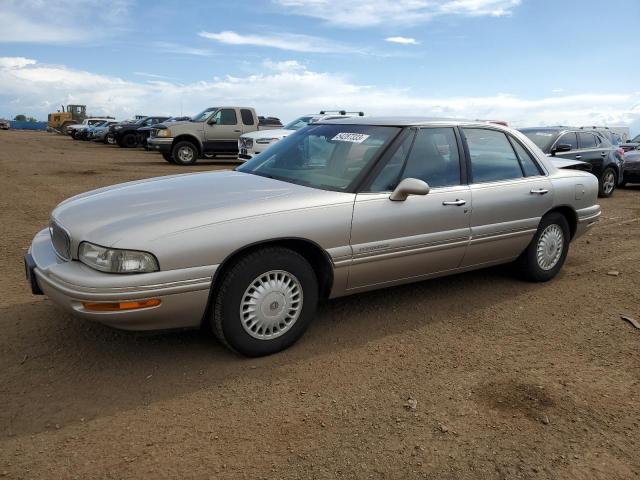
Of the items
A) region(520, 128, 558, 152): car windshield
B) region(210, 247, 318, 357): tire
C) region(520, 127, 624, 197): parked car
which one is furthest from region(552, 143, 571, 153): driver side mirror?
region(210, 247, 318, 357): tire

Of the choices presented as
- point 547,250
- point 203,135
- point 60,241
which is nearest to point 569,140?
point 547,250

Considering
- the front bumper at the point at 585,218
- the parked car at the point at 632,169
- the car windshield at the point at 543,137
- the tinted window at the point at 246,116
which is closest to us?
the front bumper at the point at 585,218

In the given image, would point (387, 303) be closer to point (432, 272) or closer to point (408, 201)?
point (432, 272)

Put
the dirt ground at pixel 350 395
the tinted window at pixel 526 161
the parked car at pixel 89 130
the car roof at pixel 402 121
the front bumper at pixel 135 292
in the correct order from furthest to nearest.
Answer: the parked car at pixel 89 130, the tinted window at pixel 526 161, the car roof at pixel 402 121, the front bumper at pixel 135 292, the dirt ground at pixel 350 395

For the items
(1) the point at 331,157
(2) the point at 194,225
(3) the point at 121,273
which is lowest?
(3) the point at 121,273

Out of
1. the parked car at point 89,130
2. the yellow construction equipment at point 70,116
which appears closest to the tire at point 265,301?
the parked car at point 89,130

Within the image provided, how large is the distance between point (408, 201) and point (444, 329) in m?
0.97

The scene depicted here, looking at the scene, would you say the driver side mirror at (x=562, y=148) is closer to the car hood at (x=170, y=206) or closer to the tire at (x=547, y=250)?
the tire at (x=547, y=250)

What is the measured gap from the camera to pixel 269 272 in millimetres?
3344

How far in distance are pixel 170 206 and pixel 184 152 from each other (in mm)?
15196

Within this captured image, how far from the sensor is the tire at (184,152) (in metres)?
17.7

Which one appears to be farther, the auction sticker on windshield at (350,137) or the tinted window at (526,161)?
the tinted window at (526,161)

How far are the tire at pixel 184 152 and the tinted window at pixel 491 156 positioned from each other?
1446 centimetres

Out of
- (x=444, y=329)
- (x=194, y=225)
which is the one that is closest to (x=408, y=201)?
(x=444, y=329)
